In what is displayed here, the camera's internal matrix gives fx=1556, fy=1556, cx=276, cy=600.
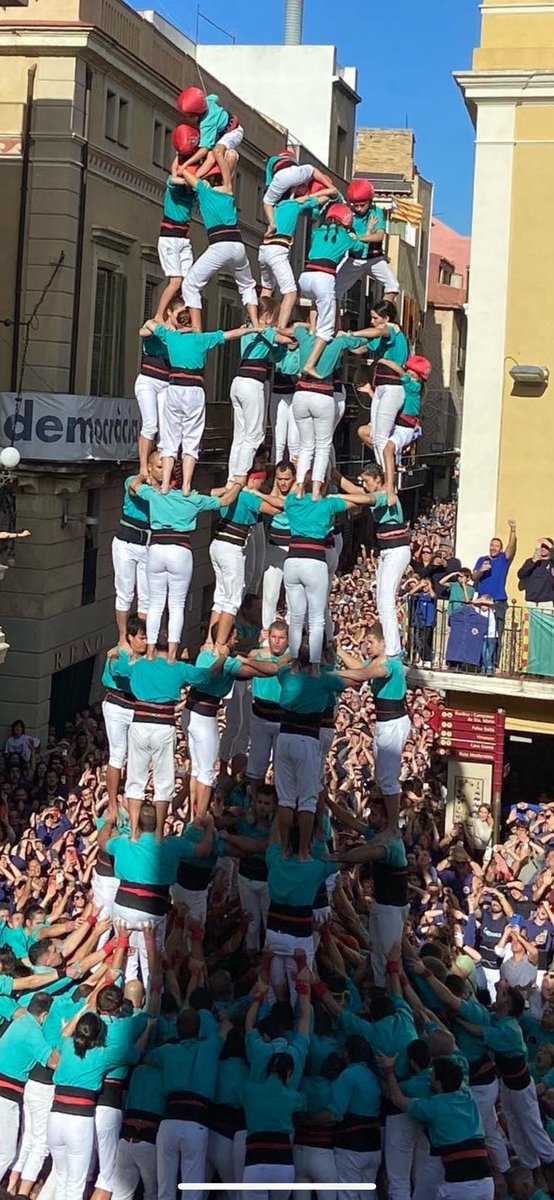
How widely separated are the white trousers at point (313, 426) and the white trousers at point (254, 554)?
→ 1.58 meters

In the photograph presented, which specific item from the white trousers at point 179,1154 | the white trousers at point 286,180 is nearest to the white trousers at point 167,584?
the white trousers at point 286,180

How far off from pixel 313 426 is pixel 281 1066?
5.10 metres

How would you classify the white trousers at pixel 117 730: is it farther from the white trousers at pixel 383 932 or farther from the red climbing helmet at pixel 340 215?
the red climbing helmet at pixel 340 215

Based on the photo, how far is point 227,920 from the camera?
13672mm

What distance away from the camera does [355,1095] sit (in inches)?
418

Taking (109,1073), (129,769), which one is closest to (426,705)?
(129,769)

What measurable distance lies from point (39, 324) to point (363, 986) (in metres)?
12.9

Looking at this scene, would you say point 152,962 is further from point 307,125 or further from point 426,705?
point 307,125

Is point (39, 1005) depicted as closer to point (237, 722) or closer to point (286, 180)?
point (237, 722)

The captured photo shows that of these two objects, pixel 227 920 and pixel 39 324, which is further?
pixel 39 324

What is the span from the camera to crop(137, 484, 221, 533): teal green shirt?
40.0 feet

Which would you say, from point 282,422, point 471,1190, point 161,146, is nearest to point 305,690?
point 282,422

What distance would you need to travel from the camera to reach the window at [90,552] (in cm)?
2464

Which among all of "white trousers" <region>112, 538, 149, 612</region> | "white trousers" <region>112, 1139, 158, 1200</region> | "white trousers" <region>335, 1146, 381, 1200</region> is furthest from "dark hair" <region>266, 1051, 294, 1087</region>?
"white trousers" <region>112, 538, 149, 612</region>
